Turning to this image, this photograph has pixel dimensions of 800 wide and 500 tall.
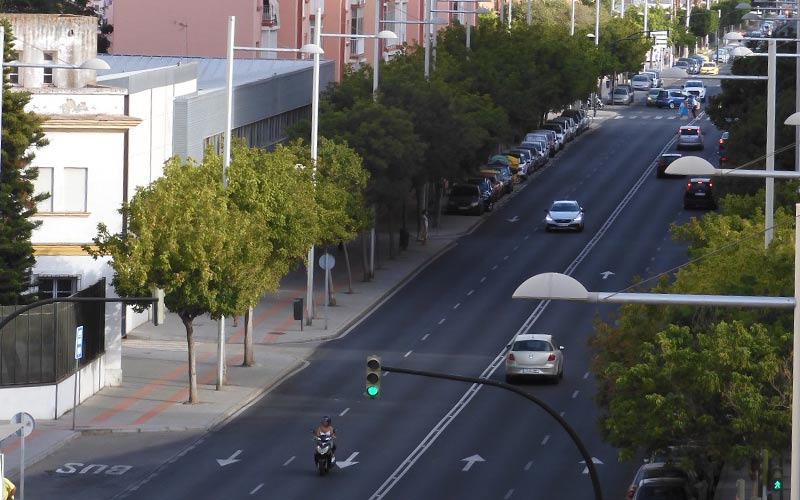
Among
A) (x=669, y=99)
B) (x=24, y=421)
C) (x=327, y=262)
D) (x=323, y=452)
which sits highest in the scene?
(x=669, y=99)

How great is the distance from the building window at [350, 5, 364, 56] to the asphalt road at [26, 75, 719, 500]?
33.2 meters

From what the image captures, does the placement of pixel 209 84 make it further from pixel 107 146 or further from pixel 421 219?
pixel 107 146

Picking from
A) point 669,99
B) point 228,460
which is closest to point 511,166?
point 669,99

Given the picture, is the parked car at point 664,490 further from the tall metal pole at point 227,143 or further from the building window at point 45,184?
the building window at point 45,184

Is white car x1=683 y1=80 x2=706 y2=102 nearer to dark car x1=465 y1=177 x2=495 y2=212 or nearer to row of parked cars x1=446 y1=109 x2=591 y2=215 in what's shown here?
row of parked cars x1=446 y1=109 x2=591 y2=215

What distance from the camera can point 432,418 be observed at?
44.8 meters

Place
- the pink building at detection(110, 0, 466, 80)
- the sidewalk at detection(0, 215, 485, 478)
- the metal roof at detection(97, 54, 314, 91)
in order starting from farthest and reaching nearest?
1. the pink building at detection(110, 0, 466, 80)
2. the metal roof at detection(97, 54, 314, 91)
3. the sidewalk at detection(0, 215, 485, 478)

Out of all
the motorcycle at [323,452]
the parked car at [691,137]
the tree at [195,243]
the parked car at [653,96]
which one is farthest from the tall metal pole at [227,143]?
the parked car at [653,96]

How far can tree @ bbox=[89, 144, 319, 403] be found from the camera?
145 feet

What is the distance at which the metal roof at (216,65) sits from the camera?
3063 inches

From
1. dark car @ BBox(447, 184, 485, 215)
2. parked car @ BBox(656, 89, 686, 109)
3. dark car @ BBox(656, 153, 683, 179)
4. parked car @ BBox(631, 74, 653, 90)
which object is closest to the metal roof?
dark car @ BBox(447, 184, 485, 215)

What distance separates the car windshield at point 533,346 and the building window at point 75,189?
14.0m

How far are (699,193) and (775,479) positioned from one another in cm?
5046

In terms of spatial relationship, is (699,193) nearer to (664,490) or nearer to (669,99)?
(664,490)
